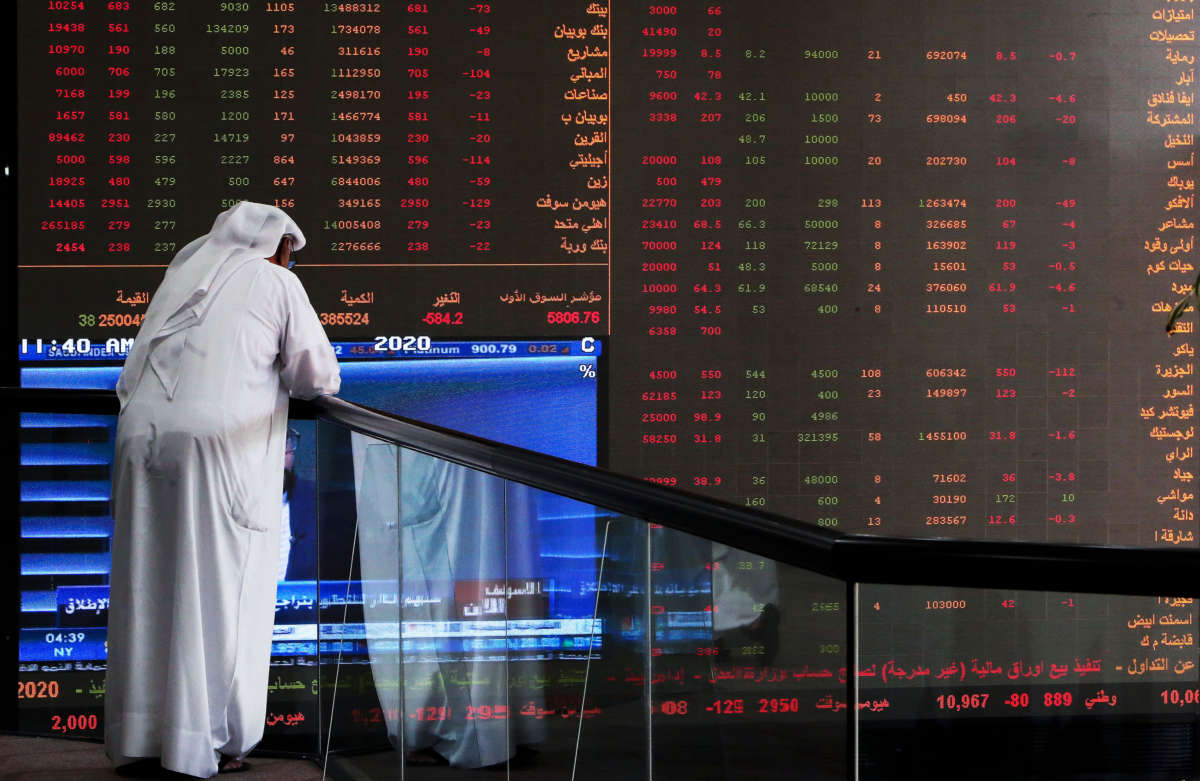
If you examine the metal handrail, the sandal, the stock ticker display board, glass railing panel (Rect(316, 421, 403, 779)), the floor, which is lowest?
the floor

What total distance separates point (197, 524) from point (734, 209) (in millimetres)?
2836

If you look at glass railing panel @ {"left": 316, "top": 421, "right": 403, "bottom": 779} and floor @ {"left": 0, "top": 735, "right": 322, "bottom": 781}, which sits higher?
glass railing panel @ {"left": 316, "top": 421, "right": 403, "bottom": 779}

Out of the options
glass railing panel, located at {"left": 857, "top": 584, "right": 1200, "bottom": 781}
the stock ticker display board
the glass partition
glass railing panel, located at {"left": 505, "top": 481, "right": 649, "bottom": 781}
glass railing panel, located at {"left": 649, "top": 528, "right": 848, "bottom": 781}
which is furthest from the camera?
the stock ticker display board

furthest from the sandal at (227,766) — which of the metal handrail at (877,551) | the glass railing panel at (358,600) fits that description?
the metal handrail at (877,551)

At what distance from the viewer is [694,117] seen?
4.72 m

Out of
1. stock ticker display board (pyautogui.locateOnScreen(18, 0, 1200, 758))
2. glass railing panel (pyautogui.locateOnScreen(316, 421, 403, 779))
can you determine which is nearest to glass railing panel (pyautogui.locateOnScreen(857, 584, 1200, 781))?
glass railing panel (pyautogui.locateOnScreen(316, 421, 403, 779))

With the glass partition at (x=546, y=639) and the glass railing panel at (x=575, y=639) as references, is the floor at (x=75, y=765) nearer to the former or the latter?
the glass partition at (x=546, y=639)

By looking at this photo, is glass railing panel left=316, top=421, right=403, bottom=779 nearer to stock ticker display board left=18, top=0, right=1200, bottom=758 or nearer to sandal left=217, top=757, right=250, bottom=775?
sandal left=217, top=757, right=250, bottom=775

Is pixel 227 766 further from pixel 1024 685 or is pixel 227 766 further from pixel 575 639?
pixel 1024 685

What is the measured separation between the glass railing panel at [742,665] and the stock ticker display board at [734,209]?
10.1 feet

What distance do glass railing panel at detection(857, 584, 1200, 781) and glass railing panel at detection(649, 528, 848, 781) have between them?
5cm

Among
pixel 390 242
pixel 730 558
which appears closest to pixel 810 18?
pixel 390 242

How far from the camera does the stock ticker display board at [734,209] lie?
15.1 feet

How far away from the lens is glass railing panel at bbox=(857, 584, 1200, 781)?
960 mm
